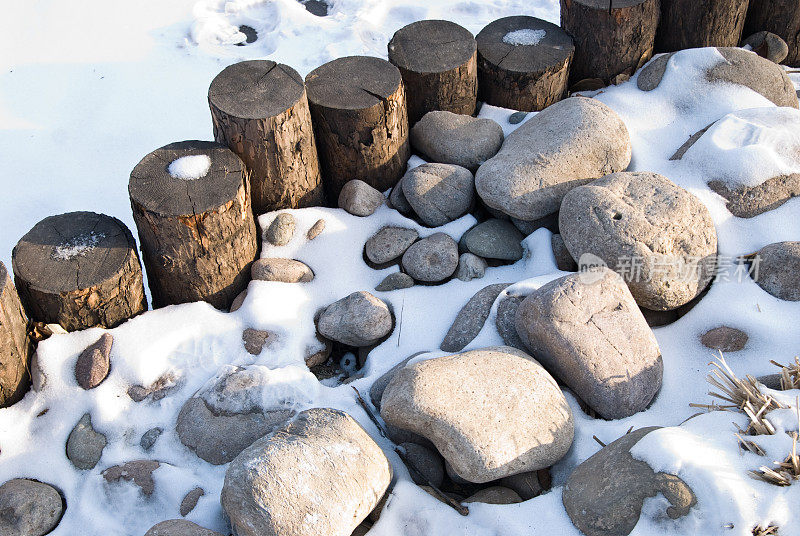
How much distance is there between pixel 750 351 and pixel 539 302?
96 cm

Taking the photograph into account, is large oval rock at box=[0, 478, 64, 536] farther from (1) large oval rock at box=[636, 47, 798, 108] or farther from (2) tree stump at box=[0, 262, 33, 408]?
(1) large oval rock at box=[636, 47, 798, 108]

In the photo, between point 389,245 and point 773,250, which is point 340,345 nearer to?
point 389,245

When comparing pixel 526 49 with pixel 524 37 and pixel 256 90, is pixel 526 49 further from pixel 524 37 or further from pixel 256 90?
pixel 256 90

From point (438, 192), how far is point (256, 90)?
3.52 ft

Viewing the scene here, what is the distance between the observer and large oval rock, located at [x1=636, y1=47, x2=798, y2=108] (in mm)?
4223

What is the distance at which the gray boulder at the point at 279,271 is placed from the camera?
3.61m

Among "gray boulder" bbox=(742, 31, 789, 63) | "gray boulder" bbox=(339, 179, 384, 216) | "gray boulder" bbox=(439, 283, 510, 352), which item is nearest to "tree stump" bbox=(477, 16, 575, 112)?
"gray boulder" bbox=(339, 179, 384, 216)

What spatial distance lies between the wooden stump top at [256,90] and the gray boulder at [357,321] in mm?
991

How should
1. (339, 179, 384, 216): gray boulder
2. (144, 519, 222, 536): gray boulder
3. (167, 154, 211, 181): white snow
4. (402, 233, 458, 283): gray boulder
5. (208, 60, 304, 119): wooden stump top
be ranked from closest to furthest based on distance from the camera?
(144, 519, 222, 536): gray boulder < (167, 154, 211, 181): white snow < (208, 60, 304, 119): wooden stump top < (402, 233, 458, 283): gray boulder < (339, 179, 384, 216): gray boulder

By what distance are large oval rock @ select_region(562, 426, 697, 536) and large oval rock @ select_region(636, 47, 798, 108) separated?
2519 millimetres

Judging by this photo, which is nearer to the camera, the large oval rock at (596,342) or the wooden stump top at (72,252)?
the large oval rock at (596,342)

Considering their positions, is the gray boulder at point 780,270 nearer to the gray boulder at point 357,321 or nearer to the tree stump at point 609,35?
the tree stump at point 609,35

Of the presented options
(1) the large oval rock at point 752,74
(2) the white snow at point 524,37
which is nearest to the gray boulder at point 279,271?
(2) the white snow at point 524,37

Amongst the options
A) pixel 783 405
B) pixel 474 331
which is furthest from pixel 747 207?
pixel 474 331
